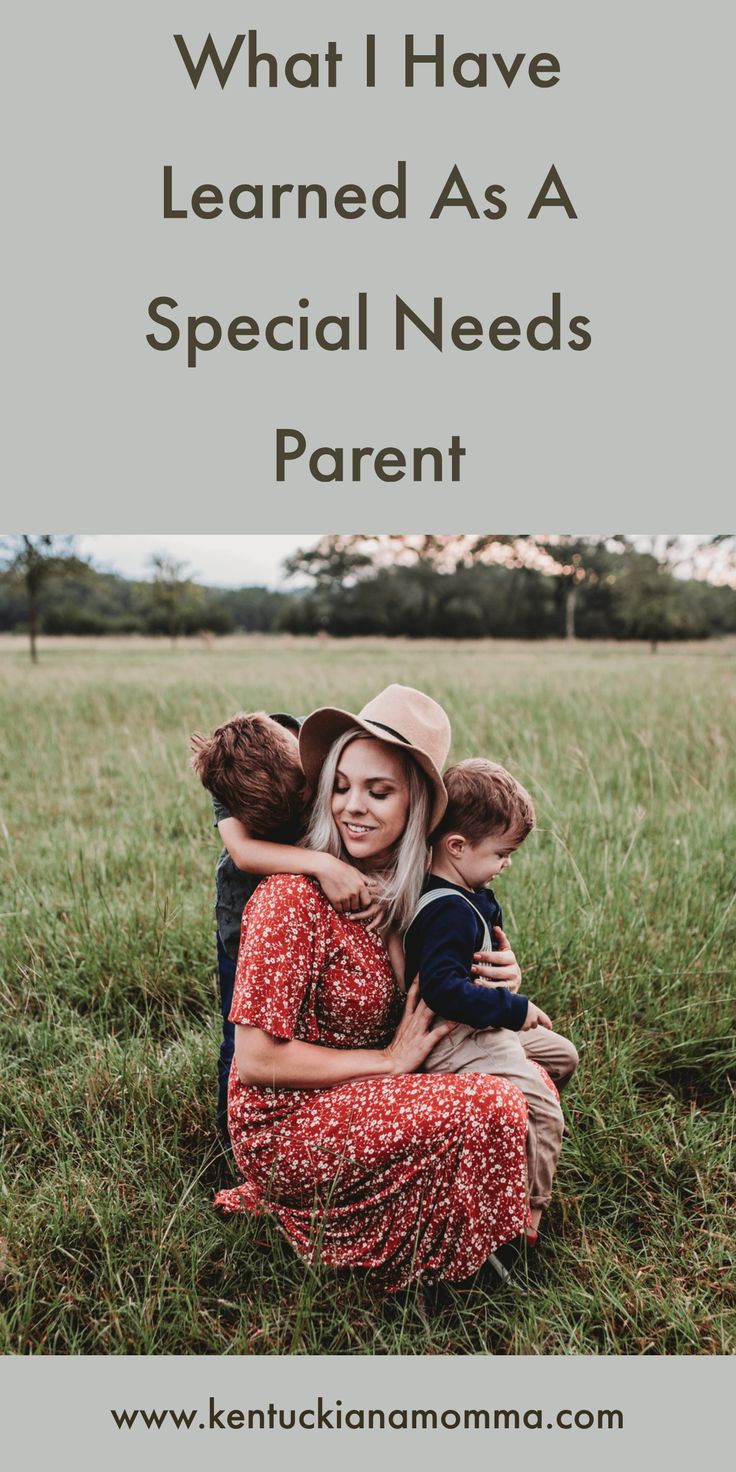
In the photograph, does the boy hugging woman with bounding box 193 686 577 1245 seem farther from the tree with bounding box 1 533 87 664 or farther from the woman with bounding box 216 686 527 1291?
the tree with bounding box 1 533 87 664

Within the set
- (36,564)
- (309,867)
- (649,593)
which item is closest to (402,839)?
(309,867)

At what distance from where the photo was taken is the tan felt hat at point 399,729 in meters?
2.60

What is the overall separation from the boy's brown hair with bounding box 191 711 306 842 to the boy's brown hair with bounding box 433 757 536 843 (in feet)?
1.46

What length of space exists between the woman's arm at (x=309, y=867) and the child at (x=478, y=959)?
7.5 inches

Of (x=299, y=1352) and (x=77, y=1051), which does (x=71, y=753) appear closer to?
(x=77, y=1051)

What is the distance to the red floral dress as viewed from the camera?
2.53m

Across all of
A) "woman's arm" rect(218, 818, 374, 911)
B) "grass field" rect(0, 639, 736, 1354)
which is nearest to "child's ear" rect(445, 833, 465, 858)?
"woman's arm" rect(218, 818, 374, 911)

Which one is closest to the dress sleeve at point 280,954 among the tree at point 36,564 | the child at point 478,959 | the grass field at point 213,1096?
the child at point 478,959

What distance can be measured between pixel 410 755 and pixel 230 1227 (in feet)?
4.72

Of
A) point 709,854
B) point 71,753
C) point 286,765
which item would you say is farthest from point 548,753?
point 286,765

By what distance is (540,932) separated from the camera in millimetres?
4152

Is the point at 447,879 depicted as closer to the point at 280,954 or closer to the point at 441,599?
the point at 280,954

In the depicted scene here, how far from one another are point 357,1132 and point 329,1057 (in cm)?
20

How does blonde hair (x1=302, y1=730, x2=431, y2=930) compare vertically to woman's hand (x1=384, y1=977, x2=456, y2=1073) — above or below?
above
